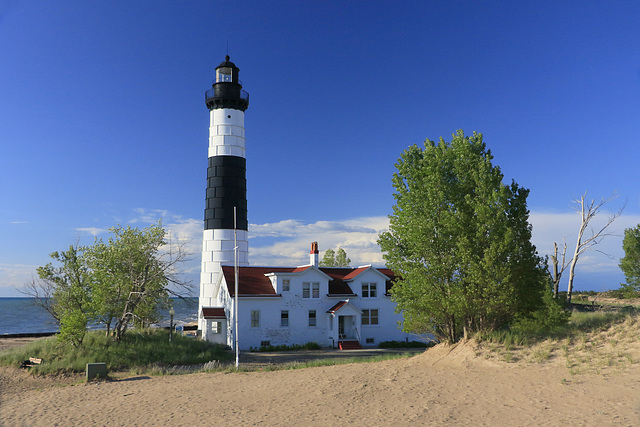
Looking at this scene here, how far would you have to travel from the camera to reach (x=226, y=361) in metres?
27.0

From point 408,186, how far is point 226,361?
49.6 feet

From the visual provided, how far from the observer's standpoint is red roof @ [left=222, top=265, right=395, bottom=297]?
111 feet

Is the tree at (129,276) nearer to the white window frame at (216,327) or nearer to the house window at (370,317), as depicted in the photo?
the white window frame at (216,327)

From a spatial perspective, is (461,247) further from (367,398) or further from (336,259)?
(336,259)

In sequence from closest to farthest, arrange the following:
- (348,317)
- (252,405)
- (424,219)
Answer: (252,405)
(424,219)
(348,317)

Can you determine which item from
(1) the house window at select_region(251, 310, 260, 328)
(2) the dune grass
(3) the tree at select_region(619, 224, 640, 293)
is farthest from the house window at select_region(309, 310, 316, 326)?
(3) the tree at select_region(619, 224, 640, 293)

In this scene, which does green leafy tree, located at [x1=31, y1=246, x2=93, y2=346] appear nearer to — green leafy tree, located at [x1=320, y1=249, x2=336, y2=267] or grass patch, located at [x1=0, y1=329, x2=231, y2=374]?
grass patch, located at [x1=0, y1=329, x2=231, y2=374]

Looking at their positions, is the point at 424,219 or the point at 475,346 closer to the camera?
the point at 475,346

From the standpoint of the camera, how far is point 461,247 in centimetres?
1862

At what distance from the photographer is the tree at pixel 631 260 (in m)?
48.3

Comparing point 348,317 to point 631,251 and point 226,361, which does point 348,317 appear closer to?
point 226,361

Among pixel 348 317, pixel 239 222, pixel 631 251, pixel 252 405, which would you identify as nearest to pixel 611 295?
pixel 631 251

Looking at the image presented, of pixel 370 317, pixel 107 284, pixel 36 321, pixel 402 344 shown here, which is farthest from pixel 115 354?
pixel 36 321

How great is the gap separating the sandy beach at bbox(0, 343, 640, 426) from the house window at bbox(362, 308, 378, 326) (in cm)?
1650
